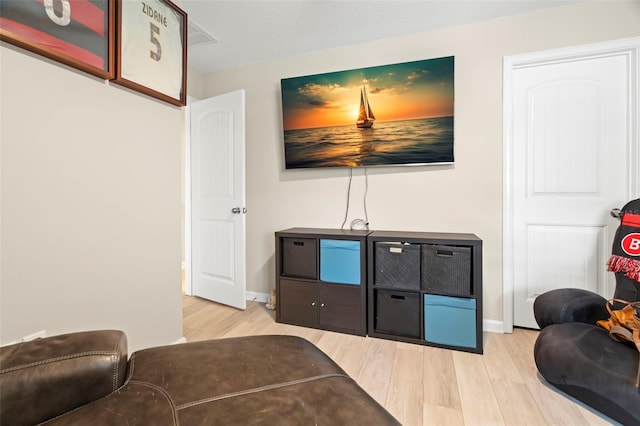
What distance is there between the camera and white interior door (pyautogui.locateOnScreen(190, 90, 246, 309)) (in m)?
2.74

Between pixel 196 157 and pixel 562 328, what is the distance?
10.6ft

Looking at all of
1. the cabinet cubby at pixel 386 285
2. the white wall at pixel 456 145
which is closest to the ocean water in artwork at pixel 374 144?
the white wall at pixel 456 145

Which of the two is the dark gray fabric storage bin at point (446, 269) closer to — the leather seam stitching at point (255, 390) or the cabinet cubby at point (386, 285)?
the cabinet cubby at point (386, 285)

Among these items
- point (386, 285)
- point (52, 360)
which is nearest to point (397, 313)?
point (386, 285)

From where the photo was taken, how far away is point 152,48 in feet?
5.60

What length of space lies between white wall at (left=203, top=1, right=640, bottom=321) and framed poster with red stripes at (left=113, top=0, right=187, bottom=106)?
113 centimetres

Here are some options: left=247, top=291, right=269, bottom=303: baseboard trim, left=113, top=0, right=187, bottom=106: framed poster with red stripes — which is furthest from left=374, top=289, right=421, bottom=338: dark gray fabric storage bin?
left=113, top=0, right=187, bottom=106: framed poster with red stripes

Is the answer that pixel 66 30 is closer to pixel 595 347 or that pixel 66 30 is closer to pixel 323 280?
pixel 323 280

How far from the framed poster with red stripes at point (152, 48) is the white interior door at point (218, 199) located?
2.69ft

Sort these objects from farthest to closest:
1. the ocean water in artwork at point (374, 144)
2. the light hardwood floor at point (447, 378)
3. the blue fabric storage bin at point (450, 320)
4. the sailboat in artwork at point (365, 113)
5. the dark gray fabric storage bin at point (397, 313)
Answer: the sailboat in artwork at point (365, 113)
the ocean water in artwork at point (374, 144)
the dark gray fabric storage bin at point (397, 313)
the blue fabric storage bin at point (450, 320)
the light hardwood floor at point (447, 378)

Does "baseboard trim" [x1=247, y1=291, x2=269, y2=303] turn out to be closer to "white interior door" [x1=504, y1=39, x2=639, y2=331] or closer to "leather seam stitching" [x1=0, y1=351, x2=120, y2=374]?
"white interior door" [x1=504, y1=39, x2=639, y2=331]

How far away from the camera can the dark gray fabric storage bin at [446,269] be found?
1.99 metres

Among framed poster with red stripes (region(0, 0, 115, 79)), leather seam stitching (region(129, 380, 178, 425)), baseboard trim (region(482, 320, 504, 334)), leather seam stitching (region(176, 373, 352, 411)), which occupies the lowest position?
baseboard trim (region(482, 320, 504, 334))

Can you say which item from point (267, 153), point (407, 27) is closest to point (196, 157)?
point (267, 153)
